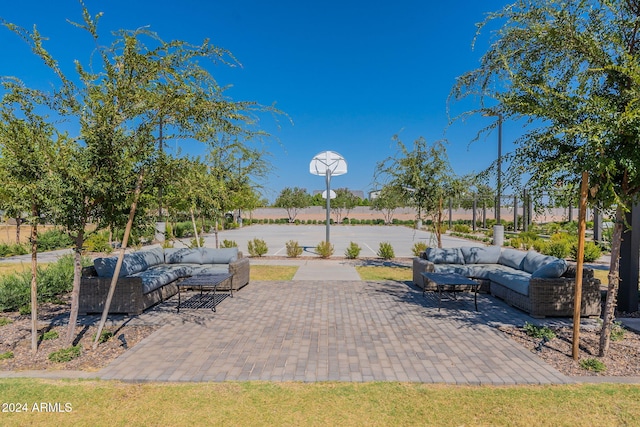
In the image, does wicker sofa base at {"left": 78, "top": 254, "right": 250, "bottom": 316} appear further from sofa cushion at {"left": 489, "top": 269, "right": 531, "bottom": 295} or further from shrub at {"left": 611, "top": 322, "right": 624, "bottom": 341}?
shrub at {"left": 611, "top": 322, "right": 624, "bottom": 341}

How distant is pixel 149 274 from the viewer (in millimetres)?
7590

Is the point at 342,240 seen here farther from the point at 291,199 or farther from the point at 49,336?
the point at 291,199

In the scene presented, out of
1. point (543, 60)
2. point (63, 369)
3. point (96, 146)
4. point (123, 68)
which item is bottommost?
point (63, 369)

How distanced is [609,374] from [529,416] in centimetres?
166

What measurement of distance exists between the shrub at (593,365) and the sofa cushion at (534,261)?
10.6 feet

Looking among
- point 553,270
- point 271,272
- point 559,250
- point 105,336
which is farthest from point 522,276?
point 559,250

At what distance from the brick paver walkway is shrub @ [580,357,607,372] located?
0.43 m

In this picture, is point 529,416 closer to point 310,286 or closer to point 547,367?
point 547,367

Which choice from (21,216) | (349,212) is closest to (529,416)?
(21,216)

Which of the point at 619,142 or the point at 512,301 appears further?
the point at 512,301

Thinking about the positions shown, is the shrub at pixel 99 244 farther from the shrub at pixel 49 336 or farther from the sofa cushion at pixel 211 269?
the shrub at pixel 49 336

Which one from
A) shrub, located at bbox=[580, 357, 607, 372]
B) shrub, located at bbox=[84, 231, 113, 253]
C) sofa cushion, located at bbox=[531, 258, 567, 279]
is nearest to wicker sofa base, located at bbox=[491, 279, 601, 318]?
sofa cushion, located at bbox=[531, 258, 567, 279]

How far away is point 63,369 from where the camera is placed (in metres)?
4.29

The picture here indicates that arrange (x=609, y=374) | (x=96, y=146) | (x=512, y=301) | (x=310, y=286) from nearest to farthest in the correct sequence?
(x=609, y=374)
(x=96, y=146)
(x=512, y=301)
(x=310, y=286)
